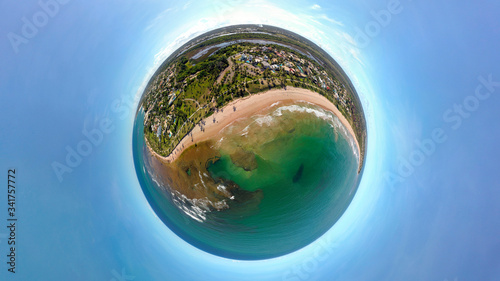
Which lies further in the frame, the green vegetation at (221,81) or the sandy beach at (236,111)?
Answer: the green vegetation at (221,81)

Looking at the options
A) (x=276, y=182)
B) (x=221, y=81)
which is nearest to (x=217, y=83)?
(x=221, y=81)

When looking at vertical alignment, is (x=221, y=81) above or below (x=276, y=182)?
above

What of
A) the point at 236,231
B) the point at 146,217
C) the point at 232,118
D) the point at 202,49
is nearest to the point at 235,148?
the point at 232,118

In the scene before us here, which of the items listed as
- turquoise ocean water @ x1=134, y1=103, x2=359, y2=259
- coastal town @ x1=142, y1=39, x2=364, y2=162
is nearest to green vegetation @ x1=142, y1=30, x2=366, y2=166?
coastal town @ x1=142, y1=39, x2=364, y2=162

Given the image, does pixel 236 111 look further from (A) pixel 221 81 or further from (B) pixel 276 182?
(B) pixel 276 182

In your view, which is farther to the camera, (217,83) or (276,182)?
(217,83)

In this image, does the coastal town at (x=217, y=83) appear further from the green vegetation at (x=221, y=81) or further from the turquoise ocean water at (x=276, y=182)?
the turquoise ocean water at (x=276, y=182)

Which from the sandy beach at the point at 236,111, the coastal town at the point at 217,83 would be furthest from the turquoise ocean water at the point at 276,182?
the coastal town at the point at 217,83

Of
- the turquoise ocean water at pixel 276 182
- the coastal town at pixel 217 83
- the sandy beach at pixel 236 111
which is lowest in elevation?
the turquoise ocean water at pixel 276 182

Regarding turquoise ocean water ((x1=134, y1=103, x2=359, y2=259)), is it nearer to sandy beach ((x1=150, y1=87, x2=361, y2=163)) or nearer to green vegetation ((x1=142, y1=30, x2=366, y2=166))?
sandy beach ((x1=150, y1=87, x2=361, y2=163))

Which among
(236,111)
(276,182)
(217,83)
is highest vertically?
(217,83)
